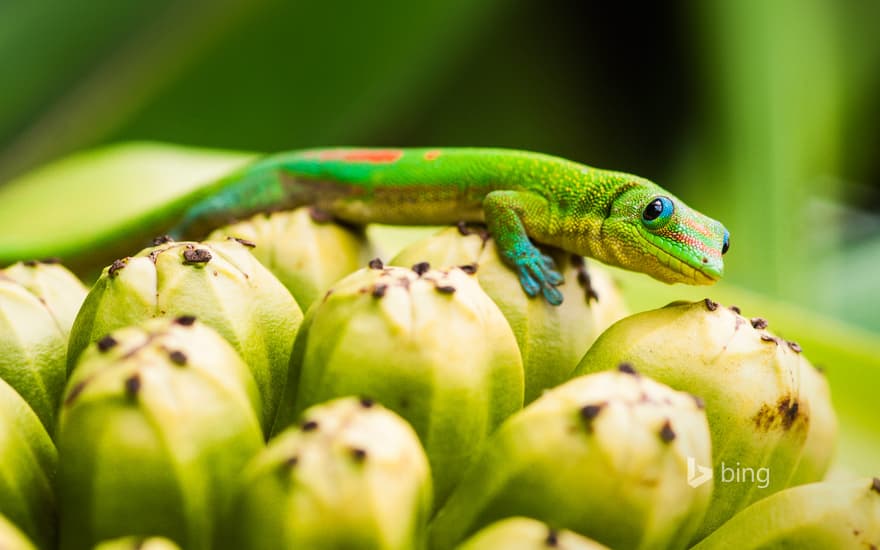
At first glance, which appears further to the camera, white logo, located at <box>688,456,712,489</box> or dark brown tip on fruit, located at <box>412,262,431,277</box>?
dark brown tip on fruit, located at <box>412,262,431,277</box>

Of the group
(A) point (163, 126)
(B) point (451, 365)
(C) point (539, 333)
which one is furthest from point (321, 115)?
(B) point (451, 365)

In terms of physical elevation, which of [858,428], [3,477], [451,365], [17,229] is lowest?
[858,428]

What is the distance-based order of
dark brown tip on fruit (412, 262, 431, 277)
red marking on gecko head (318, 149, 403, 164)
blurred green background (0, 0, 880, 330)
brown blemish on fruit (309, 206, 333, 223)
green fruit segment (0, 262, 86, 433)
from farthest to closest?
1. blurred green background (0, 0, 880, 330)
2. red marking on gecko head (318, 149, 403, 164)
3. brown blemish on fruit (309, 206, 333, 223)
4. green fruit segment (0, 262, 86, 433)
5. dark brown tip on fruit (412, 262, 431, 277)

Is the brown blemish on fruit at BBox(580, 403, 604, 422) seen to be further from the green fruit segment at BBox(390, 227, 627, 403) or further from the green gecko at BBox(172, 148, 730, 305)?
the green gecko at BBox(172, 148, 730, 305)

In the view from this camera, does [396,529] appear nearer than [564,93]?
Yes

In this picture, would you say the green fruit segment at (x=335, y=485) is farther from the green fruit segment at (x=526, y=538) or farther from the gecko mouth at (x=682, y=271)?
the gecko mouth at (x=682, y=271)

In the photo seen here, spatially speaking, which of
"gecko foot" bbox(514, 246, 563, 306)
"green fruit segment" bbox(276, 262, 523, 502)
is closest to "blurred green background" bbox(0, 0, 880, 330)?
"gecko foot" bbox(514, 246, 563, 306)

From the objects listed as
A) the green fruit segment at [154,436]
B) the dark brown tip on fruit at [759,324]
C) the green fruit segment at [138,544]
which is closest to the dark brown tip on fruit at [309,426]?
the green fruit segment at [154,436]

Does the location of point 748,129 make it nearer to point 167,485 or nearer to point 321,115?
point 321,115

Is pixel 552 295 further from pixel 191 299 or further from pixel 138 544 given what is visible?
pixel 138 544

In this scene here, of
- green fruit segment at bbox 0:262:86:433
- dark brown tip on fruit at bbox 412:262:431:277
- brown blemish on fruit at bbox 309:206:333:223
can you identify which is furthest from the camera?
brown blemish on fruit at bbox 309:206:333:223
